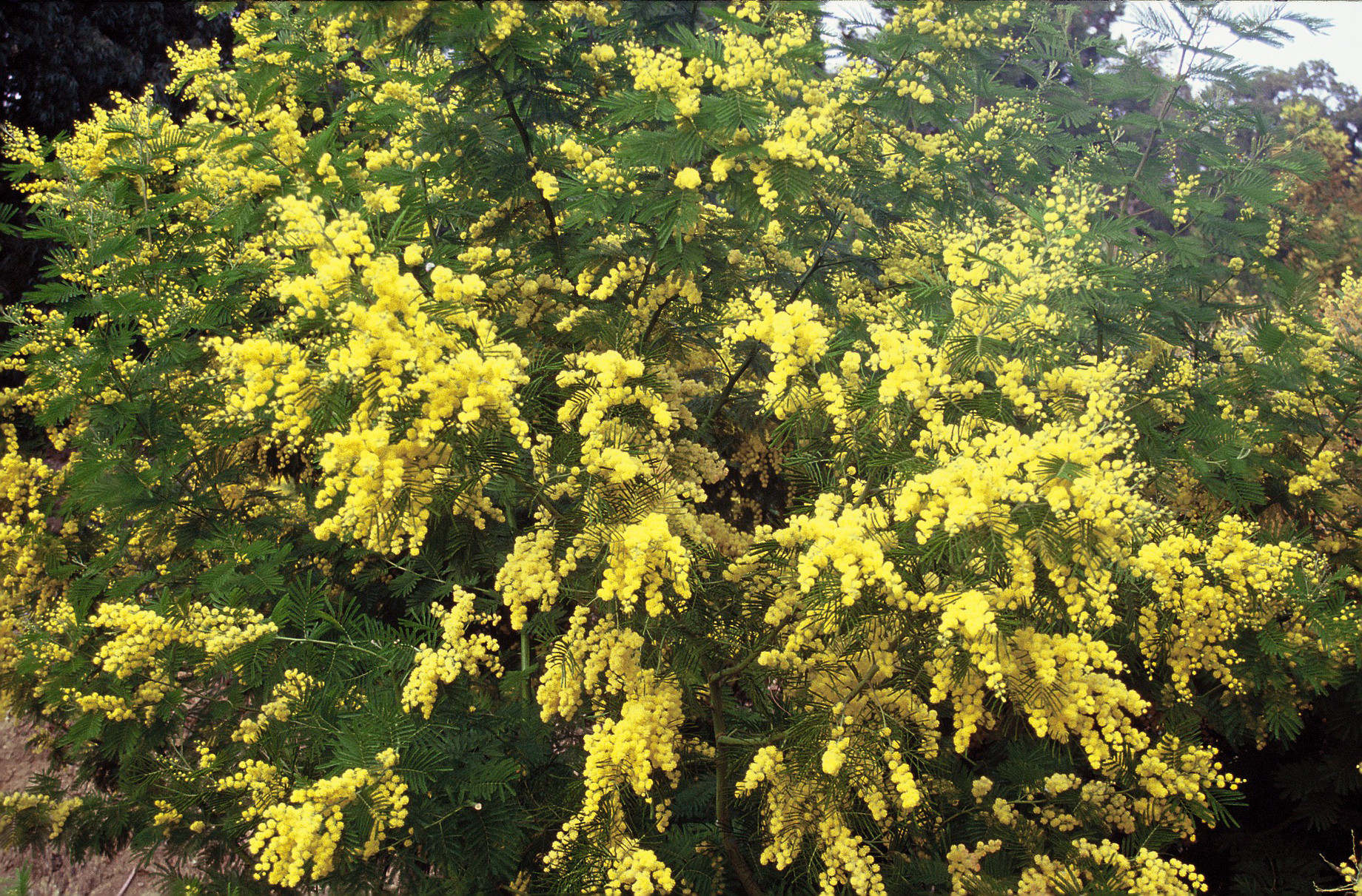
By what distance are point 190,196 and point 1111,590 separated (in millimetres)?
5462

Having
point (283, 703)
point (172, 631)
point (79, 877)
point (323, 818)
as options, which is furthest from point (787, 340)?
point (79, 877)

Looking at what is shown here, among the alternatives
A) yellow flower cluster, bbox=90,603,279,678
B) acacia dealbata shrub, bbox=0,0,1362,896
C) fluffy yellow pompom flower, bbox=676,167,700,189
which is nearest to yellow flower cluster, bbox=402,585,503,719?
acacia dealbata shrub, bbox=0,0,1362,896

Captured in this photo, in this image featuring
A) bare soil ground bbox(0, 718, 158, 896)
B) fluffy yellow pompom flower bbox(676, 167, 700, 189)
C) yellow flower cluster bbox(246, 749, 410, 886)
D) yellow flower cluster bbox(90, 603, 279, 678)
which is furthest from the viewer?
bare soil ground bbox(0, 718, 158, 896)

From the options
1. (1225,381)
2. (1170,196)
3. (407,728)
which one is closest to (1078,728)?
(407,728)

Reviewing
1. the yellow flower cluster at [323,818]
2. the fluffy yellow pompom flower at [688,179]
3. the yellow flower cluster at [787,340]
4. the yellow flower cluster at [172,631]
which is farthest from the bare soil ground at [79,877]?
the fluffy yellow pompom flower at [688,179]

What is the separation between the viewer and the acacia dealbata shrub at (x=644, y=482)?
289 centimetres

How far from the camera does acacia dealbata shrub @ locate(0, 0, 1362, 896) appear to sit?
2887 millimetres

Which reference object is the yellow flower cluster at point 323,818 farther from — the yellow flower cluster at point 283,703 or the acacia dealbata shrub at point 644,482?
the yellow flower cluster at point 283,703

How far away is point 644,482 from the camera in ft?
10.7

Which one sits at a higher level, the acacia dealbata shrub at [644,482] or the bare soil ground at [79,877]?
the acacia dealbata shrub at [644,482]

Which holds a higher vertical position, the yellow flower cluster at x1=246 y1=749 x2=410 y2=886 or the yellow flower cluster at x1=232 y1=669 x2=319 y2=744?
the yellow flower cluster at x1=232 y1=669 x2=319 y2=744

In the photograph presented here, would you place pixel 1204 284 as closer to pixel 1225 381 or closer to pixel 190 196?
pixel 1225 381

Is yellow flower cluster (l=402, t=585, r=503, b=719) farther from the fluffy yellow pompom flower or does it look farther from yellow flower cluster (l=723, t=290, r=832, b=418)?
the fluffy yellow pompom flower

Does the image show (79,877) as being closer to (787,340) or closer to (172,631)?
(172,631)
